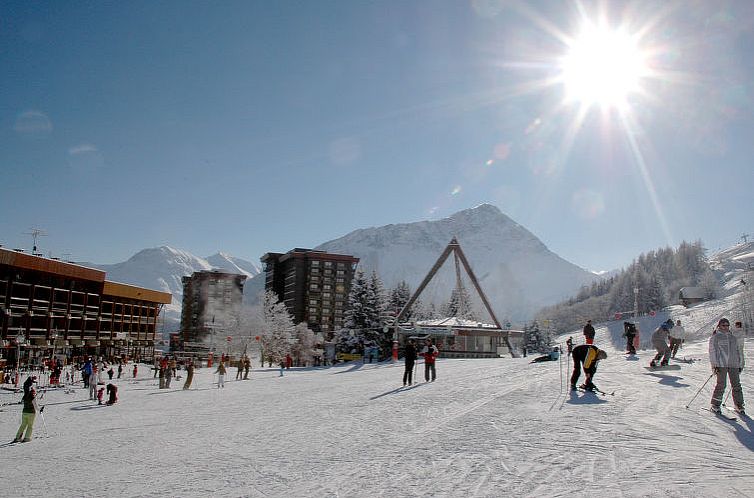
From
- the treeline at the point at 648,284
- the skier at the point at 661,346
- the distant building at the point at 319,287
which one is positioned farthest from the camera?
the distant building at the point at 319,287

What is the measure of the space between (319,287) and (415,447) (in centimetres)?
11639

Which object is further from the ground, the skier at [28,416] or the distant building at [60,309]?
the distant building at [60,309]

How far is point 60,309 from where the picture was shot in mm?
66438

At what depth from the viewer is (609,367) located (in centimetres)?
2042

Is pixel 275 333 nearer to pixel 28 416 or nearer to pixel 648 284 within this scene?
pixel 28 416

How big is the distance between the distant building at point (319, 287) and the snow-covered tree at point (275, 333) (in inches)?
2328

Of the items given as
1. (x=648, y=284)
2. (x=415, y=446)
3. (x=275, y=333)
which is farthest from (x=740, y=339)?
(x=648, y=284)

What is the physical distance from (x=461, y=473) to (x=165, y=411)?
12.2 meters

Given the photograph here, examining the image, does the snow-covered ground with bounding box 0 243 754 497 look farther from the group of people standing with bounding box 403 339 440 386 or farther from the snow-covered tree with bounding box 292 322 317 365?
the snow-covered tree with bounding box 292 322 317 365

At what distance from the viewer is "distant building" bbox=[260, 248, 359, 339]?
123562mm

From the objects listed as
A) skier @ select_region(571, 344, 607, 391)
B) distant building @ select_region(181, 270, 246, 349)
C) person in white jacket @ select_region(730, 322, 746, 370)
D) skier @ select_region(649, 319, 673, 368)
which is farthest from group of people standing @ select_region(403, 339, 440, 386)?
distant building @ select_region(181, 270, 246, 349)

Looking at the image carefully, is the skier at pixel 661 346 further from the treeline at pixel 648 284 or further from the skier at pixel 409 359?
the treeline at pixel 648 284

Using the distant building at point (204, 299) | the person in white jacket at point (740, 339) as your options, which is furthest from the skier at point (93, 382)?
the distant building at point (204, 299)

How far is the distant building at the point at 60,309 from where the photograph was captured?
191 feet
